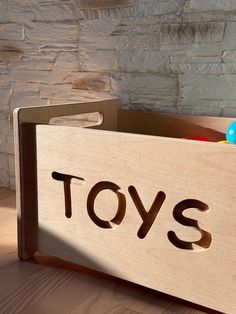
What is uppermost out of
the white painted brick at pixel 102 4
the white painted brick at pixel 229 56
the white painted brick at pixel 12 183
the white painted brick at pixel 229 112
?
the white painted brick at pixel 102 4

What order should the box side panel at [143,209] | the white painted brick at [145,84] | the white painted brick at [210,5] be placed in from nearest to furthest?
1. the box side panel at [143,209]
2. the white painted brick at [210,5]
3. the white painted brick at [145,84]

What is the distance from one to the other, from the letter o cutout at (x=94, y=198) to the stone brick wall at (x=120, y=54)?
417 millimetres

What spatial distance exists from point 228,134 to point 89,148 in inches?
13.8

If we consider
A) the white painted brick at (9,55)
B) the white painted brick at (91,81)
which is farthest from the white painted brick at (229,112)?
the white painted brick at (9,55)

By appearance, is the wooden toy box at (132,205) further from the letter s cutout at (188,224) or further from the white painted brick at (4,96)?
the white painted brick at (4,96)

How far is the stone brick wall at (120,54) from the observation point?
3.60ft

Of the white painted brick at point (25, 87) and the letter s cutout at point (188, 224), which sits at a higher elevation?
the white painted brick at point (25, 87)

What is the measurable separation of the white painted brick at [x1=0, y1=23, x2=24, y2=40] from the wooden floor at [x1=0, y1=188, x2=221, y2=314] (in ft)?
2.37

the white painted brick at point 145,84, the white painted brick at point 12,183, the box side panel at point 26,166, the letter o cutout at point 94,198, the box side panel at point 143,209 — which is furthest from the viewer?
the white painted brick at point 12,183

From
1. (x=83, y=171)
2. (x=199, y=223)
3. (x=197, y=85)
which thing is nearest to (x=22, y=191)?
(x=83, y=171)

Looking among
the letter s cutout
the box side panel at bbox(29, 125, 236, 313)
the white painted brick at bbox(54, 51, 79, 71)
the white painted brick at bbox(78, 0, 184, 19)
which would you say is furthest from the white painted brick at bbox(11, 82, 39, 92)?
the letter s cutout

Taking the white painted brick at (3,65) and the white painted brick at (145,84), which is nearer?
the white painted brick at (145,84)

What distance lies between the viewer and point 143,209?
79 cm

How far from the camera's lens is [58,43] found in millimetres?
1325
